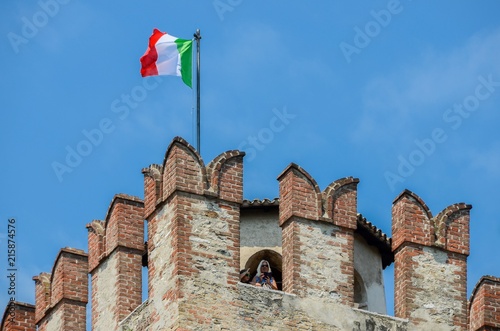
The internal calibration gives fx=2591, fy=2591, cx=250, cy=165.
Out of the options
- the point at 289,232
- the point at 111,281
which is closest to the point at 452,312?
the point at 289,232

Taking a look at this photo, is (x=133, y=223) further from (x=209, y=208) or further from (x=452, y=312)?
(x=452, y=312)

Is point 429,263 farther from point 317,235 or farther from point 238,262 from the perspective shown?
point 238,262

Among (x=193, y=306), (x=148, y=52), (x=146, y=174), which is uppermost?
(x=148, y=52)

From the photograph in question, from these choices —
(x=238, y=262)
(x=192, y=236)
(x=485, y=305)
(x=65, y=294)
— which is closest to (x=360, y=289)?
(x=485, y=305)

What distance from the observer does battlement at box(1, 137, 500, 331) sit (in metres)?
43.4


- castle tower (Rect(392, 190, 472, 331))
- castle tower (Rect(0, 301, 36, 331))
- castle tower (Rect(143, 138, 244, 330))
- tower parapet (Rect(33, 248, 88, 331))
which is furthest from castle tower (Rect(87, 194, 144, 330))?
castle tower (Rect(392, 190, 472, 331))

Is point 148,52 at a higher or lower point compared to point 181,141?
higher

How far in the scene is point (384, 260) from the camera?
157ft

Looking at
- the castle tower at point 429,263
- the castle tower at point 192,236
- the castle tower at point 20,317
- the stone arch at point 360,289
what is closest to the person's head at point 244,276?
the castle tower at point 192,236

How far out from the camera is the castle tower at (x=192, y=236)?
43.0 metres

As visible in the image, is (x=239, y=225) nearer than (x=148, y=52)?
Yes

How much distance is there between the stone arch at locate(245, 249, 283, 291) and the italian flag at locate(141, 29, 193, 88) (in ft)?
11.6

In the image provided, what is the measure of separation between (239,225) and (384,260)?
449 centimetres

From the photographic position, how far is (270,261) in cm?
4712
